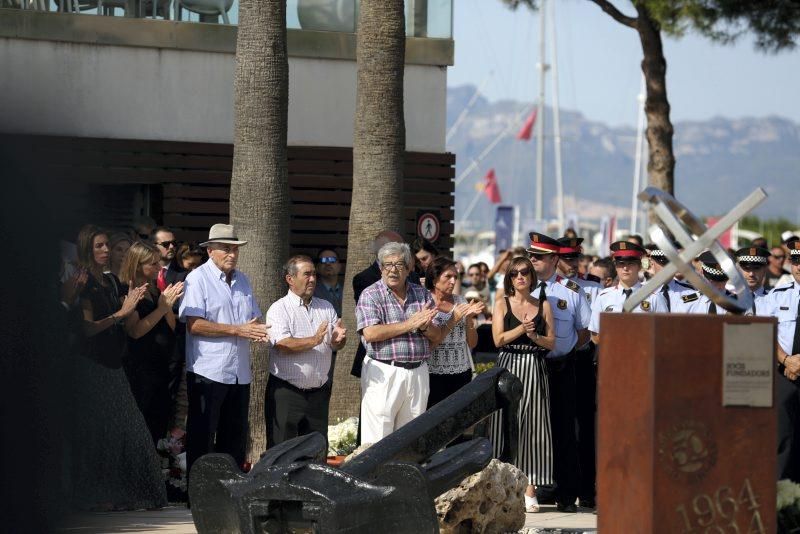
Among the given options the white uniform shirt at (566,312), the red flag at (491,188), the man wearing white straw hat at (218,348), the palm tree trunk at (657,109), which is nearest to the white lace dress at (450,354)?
the white uniform shirt at (566,312)

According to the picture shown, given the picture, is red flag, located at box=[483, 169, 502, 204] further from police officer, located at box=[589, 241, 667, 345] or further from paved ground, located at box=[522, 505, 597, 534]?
paved ground, located at box=[522, 505, 597, 534]

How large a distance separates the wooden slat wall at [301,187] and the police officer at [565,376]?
648cm

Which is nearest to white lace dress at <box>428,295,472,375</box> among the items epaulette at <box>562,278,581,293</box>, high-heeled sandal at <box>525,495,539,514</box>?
Result: epaulette at <box>562,278,581,293</box>

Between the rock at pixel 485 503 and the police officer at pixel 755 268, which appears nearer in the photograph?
the rock at pixel 485 503

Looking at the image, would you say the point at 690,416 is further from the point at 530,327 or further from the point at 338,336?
the point at 338,336

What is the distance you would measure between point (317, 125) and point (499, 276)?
540 cm

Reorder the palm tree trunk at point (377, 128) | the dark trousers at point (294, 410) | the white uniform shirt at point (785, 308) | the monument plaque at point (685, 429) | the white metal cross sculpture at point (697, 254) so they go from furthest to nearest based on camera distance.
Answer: the palm tree trunk at point (377, 128) → the white uniform shirt at point (785, 308) → the dark trousers at point (294, 410) → the white metal cross sculpture at point (697, 254) → the monument plaque at point (685, 429)

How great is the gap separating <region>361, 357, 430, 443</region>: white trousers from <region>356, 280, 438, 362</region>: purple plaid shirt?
0.29 ft

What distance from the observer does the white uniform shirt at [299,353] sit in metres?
9.24

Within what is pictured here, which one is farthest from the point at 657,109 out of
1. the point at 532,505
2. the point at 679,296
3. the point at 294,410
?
the point at 294,410

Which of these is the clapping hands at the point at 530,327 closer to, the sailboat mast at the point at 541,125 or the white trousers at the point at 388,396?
the white trousers at the point at 388,396

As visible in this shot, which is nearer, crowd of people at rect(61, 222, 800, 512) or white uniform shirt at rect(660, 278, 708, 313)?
crowd of people at rect(61, 222, 800, 512)

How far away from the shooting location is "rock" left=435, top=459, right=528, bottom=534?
754 centimetres

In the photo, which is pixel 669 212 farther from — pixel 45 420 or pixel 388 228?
pixel 388 228
